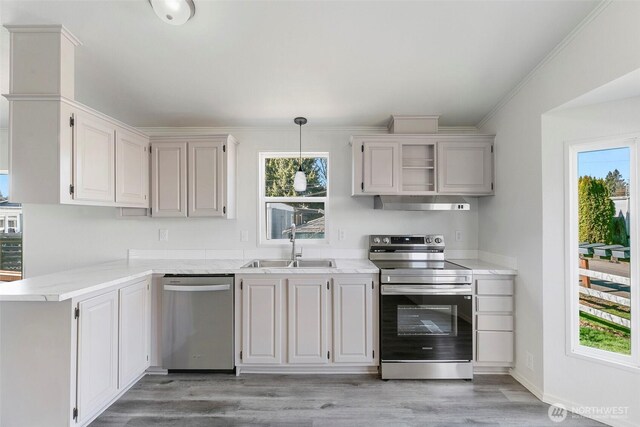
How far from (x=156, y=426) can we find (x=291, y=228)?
1984mm

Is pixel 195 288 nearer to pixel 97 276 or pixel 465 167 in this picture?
pixel 97 276

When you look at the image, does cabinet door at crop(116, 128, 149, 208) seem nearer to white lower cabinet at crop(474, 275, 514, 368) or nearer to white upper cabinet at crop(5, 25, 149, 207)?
white upper cabinet at crop(5, 25, 149, 207)

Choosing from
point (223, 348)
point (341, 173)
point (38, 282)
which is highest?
point (341, 173)

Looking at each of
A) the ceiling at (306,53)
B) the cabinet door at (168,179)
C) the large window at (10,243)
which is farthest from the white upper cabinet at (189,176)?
the large window at (10,243)

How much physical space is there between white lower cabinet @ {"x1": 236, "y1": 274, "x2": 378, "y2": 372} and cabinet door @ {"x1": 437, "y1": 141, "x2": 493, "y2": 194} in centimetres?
140

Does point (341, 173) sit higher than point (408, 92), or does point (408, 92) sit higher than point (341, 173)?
point (408, 92)

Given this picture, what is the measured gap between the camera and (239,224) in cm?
320

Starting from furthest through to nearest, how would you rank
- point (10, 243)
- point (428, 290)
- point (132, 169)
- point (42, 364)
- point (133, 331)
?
1. point (10, 243)
2. point (132, 169)
3. point (428, 290)
4. point (133, 331)
5. point (42, 364)

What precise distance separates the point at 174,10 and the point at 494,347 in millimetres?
3525

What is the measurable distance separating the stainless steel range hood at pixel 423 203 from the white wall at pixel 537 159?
1.29ft

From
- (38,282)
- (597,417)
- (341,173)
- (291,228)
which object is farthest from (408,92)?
(38,282)

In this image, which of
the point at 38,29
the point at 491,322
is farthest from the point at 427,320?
the point at 38,29

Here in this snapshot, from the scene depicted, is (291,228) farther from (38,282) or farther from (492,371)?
(492,371)

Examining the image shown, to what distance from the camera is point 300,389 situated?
2314 millimetres
